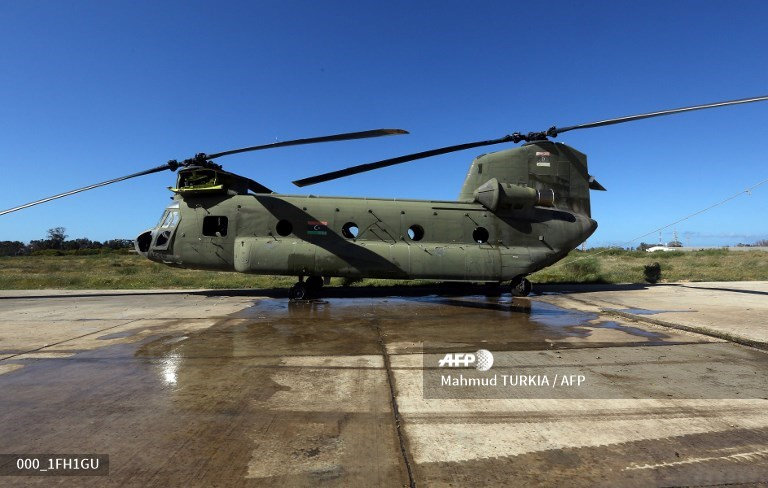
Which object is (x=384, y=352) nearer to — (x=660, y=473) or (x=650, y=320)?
(x=660, y=473)

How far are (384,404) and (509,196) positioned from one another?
958cm

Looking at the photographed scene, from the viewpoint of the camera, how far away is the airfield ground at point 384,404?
2.71 meters

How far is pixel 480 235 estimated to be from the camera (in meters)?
12.4

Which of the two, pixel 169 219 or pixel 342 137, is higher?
pixel 342 137

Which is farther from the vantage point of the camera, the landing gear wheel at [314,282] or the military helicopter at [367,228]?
the landing gear wheel at [314,282]

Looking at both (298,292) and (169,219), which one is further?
(169,219)

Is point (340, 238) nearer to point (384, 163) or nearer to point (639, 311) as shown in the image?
point (384, 163)

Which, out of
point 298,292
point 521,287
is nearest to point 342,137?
point 298,292

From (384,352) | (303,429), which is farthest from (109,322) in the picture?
(303,429)

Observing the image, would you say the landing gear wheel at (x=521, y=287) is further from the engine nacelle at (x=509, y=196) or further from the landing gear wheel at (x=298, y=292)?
the landing gear wheel at (x=298, y=292)

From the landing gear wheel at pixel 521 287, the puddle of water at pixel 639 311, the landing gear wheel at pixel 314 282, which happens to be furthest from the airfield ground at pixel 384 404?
the landing gear wheel at pixel 314 282

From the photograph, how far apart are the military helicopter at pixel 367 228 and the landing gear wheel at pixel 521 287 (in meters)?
0.03

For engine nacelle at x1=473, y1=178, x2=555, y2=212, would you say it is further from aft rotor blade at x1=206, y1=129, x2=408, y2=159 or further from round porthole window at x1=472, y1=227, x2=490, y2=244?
aft rotor blade at x1=206, y1=129, x2=408, y2=159

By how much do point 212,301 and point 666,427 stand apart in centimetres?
1107
